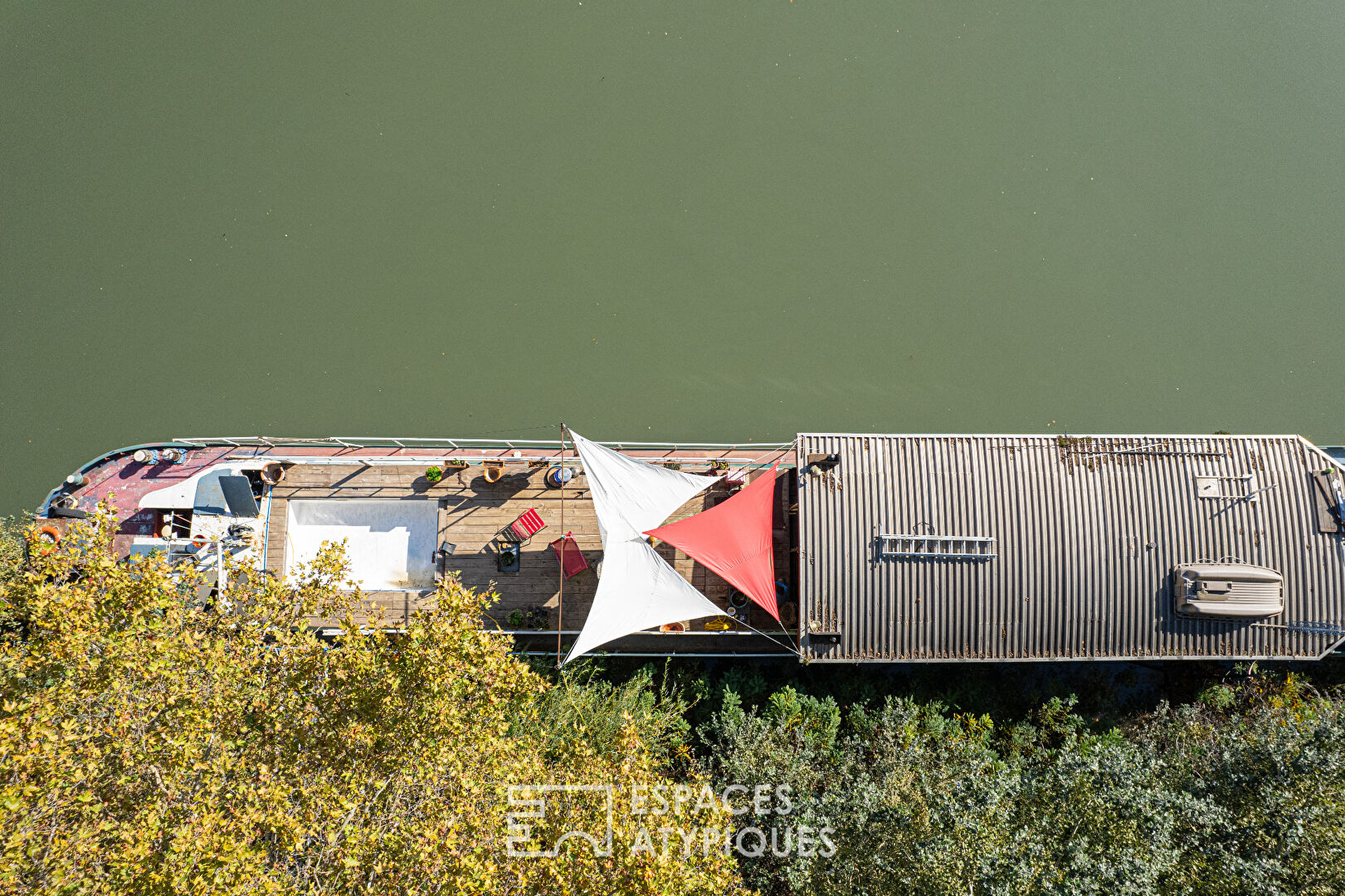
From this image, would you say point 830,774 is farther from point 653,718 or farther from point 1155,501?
point 1155,501

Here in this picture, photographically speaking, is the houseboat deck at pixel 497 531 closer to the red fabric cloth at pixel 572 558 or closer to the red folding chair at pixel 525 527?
the red fabric cloth at pixel 572 558

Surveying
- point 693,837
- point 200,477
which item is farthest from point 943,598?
point 200,477

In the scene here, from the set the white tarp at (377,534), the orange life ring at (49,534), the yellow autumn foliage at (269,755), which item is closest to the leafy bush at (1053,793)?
the yellow autumn foliage at (269,755)

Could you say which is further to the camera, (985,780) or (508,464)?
(508,464)

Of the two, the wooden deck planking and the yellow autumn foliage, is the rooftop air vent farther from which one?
the yellow autumn foliage
